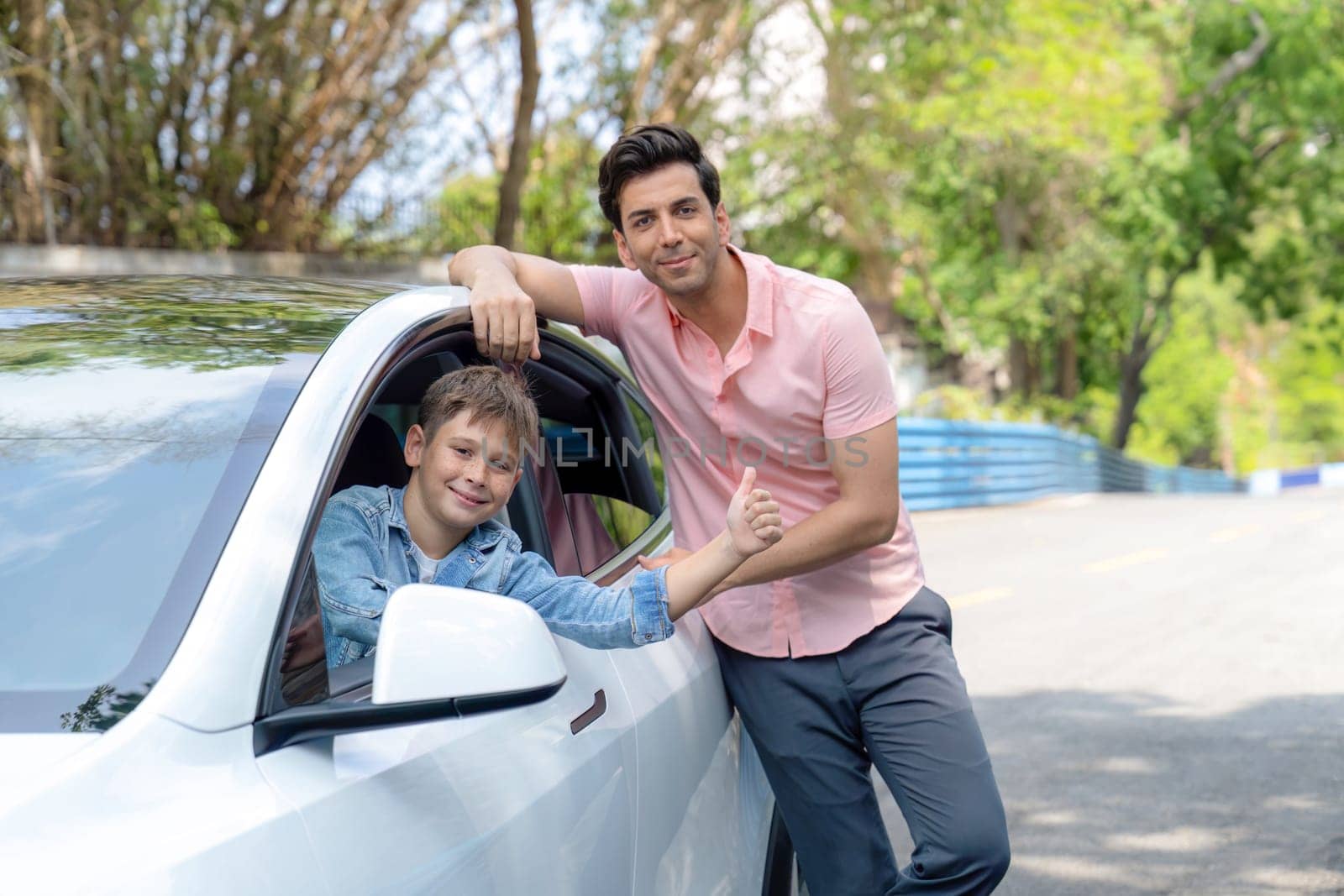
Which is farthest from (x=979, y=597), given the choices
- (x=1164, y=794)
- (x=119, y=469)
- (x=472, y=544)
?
(x=119, y=469)

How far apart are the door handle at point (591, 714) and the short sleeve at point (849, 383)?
848mm

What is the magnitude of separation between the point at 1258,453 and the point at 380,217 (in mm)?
88193

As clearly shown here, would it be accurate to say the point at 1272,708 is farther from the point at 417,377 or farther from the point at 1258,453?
the point at 1258,453

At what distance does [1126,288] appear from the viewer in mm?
33125

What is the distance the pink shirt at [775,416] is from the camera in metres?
3.11

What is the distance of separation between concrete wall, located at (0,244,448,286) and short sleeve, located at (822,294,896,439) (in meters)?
10.0

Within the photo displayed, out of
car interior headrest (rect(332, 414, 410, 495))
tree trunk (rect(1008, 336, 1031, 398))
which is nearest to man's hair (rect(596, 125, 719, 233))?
car interior headrest (rect(332, 414, 410, 495))

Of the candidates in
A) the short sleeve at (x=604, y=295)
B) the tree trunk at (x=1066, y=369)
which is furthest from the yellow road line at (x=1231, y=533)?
the tree trunk at (x=1066, y=369)

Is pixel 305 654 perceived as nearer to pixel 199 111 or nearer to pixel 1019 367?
pixel 199 111

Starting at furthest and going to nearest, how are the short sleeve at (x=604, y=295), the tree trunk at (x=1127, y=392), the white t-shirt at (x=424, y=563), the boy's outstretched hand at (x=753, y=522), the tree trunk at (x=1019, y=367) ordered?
the tree trunk at (x=1127, y=392)
the tree trunk at (x=1019, y=367)
the short sleeve at (x=604, y=295)
the white t-shirt at (x=424, y=563)
the boy's outstretched hand at (x=753, y=522)

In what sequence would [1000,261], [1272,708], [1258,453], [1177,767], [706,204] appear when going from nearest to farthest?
[706,204]
[1177,767]
[1272,708]
[1000,261]
[1258,453]

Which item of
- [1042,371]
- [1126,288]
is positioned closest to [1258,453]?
[1042,371]

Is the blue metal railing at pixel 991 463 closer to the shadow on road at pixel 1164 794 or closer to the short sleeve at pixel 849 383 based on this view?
the shadow on road at pixel 1164 794

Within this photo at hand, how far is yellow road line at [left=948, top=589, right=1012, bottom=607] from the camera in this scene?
36.4 ft
